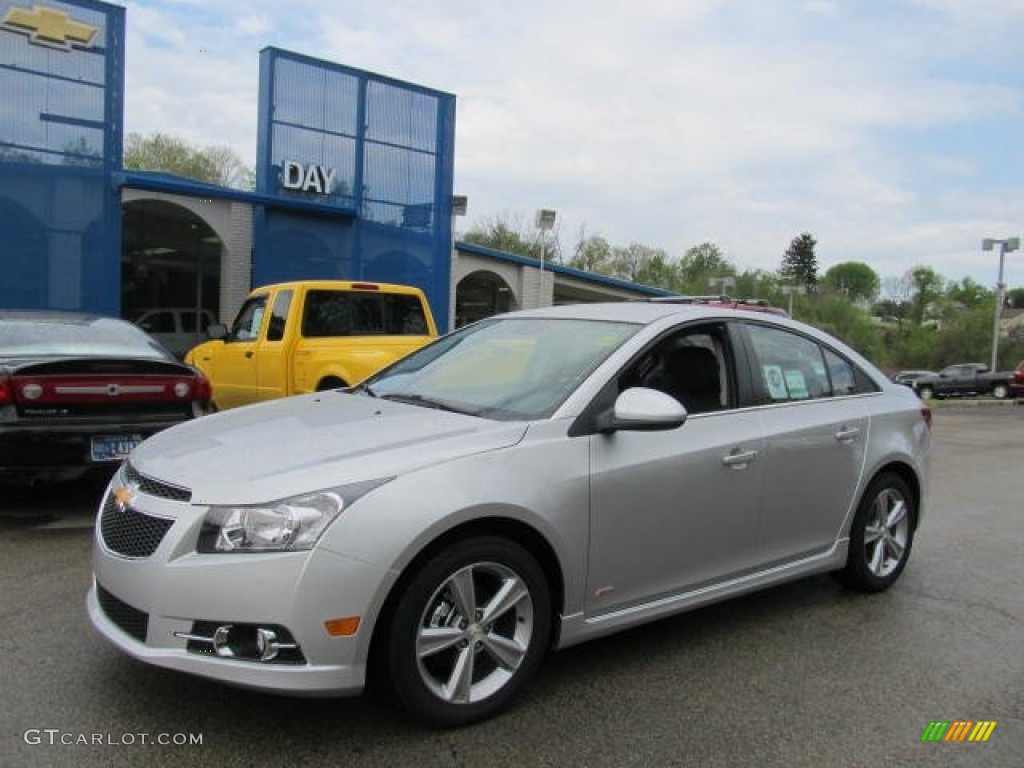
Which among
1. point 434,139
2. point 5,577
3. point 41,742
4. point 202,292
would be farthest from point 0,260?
point 202,292

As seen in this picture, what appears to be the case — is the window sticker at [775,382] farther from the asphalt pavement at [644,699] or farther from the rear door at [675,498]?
the asphalt pavement at [644,699]

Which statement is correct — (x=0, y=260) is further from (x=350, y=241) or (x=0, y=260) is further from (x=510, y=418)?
(x=510, y=418)

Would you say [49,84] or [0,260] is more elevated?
[49,84]

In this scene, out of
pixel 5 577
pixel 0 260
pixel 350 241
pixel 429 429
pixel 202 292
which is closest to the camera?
pixel 429 429

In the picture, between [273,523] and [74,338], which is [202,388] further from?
[273,523]

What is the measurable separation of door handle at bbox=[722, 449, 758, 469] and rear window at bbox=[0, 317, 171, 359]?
175 inches

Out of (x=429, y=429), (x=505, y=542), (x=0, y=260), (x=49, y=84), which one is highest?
(x=49, y=84)

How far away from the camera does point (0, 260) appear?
13.9m

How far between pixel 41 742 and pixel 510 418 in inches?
77.5

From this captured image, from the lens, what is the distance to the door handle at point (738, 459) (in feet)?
12.7

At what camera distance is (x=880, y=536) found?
4.85m

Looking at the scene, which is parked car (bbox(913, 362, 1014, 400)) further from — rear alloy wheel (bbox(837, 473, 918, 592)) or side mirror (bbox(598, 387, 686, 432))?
side mirror (bbox(598, 387, 686, 432))

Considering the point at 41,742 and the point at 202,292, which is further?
the point at 202,292

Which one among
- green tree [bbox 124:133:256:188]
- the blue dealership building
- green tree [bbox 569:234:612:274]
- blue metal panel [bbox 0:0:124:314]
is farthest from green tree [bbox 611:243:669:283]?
blue metal panel [bbox 0:0:124:314]
